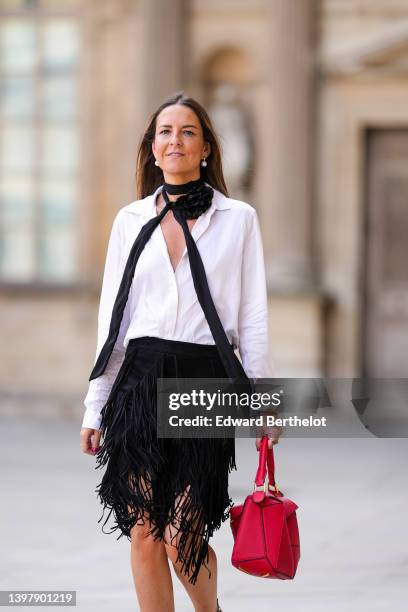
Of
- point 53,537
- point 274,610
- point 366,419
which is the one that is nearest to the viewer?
point 366,419

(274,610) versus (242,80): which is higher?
(242,80)

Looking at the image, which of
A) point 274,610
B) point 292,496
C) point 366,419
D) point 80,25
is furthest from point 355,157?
point 366,419

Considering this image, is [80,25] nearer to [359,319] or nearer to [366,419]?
[359,319]

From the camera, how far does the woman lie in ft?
13.3

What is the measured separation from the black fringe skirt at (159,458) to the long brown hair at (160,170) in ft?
1.74

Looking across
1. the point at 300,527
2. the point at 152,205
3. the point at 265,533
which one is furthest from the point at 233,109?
the point at 265,533

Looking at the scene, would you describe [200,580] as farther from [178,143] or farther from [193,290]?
[178,143]

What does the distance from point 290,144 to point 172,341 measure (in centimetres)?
928

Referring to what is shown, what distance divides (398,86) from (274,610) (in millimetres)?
8438

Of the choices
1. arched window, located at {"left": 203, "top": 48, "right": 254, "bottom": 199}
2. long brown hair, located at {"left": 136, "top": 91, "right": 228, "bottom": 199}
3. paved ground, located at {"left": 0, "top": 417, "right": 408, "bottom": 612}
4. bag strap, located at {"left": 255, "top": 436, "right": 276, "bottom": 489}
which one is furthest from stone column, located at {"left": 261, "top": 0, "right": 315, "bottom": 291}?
bag strap, located at {"left": 255, "top": 436, "right": 276, "bottom": 489}

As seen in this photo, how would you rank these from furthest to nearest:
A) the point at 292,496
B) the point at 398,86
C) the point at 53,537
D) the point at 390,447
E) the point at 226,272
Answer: the point at 398,86
the point at 390,447
the point at 292,496
the point at 53,537
the point at 226,272

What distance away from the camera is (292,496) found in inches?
338

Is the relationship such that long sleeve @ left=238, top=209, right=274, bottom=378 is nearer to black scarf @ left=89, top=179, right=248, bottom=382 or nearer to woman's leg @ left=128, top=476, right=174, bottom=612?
black scarf @ left=89, top=179, right=248, bottom=382

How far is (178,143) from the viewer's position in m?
4.15
